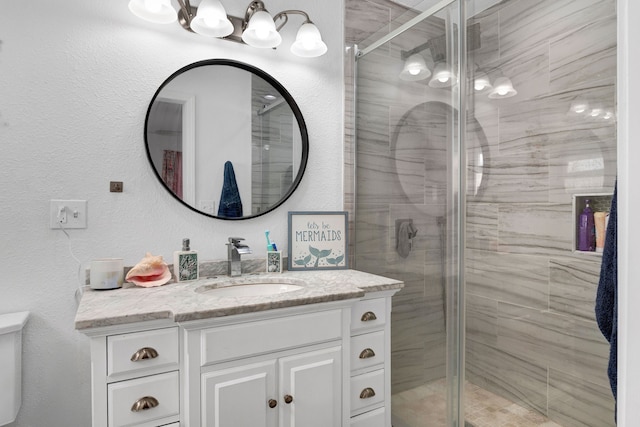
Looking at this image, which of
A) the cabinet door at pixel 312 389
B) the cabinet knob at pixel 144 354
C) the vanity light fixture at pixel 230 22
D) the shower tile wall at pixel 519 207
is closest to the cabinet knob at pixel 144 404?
the cabinet knob at pixel 144 354

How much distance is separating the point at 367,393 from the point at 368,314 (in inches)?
12.2

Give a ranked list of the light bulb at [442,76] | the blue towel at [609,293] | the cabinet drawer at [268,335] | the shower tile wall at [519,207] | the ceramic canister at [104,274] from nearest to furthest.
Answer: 1. the blue towel at [609,293]
2. the cabinet drawer at [268,335]
3. the ceramic canister at [104,274]
4. the shower tile wall at [519,207]
5. the light bulb at [442,76]

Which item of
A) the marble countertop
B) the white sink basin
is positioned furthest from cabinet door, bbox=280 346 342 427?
the white sink basin

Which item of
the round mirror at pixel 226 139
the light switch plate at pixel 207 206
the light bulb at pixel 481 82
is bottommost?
the light switch plate at pixel 207 206

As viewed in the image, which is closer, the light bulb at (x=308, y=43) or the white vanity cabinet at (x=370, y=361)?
the white vanity cabinet at (x=370, y=361)

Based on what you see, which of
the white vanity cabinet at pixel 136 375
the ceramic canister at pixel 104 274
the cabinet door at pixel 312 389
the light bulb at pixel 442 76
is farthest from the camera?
the light bulb at pixel 442 76

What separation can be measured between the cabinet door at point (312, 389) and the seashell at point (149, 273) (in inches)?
23.6

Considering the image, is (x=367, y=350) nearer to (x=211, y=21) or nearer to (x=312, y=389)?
(x=312, y=389)

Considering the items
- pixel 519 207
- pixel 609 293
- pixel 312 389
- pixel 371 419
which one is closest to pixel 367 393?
pixel 371 419

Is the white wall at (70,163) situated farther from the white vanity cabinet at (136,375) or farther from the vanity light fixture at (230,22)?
the white vanity cabinet at (136,375)

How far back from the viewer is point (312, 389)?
1.28 metres

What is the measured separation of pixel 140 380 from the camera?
1069 millimetres

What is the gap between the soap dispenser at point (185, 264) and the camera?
154cm

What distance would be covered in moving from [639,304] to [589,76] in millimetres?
1351
